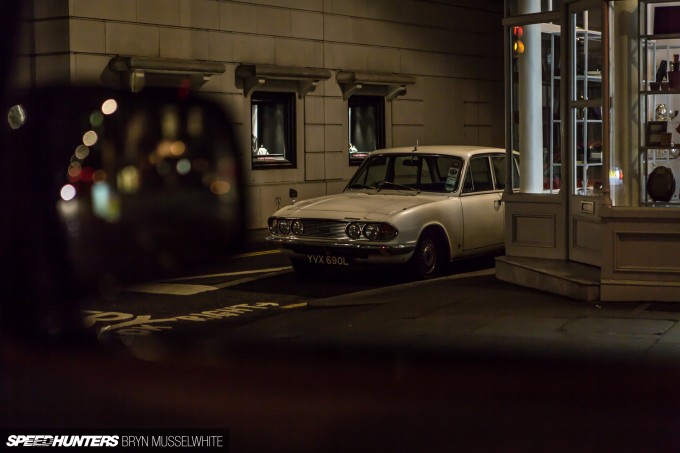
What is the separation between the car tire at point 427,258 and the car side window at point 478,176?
→ 0.98 metres

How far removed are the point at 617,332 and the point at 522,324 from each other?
3.18ft

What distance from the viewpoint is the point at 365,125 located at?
25.6m

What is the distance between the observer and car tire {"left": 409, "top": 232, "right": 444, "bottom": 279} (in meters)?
13.3

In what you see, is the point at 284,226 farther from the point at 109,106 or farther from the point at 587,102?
the point at 109,106

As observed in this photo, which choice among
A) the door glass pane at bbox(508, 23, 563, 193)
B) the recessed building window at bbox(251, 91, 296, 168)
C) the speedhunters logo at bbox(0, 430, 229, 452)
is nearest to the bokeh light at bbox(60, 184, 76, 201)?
the speedhunters logo at bbox(0, 430, 229, 452)

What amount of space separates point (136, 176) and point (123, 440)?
333cm

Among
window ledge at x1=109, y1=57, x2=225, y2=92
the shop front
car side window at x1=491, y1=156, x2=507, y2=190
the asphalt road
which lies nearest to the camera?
the asphalt road

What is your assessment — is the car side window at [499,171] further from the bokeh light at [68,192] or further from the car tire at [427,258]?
the bokeh light at [68,192]

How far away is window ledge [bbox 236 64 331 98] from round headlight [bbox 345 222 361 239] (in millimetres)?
9335

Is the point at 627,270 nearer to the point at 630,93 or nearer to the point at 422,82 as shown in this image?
the point at 630,93

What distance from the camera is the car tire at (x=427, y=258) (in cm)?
1328

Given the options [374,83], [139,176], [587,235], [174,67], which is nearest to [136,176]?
[139,176]

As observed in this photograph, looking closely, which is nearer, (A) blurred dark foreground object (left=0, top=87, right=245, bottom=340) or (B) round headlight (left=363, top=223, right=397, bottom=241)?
(A) blurred dark foreground object (left=0, top=87, right=245, bottom=340)

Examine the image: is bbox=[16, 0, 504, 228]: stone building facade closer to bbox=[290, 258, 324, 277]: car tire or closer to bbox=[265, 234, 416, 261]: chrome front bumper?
bbox=[290, 258, 324, 277]: car tire
